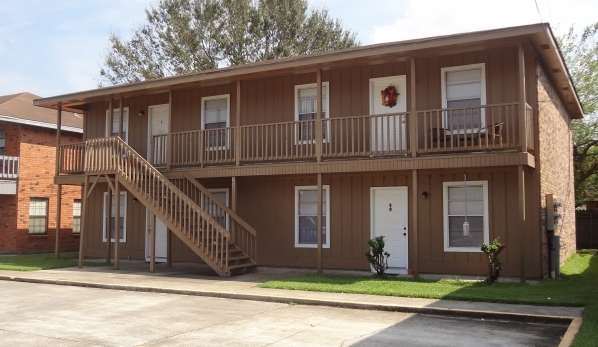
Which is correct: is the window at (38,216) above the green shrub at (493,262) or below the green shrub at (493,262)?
above

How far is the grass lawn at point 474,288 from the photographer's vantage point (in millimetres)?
10133

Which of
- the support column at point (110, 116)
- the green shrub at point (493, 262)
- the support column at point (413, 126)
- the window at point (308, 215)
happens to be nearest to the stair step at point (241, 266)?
the window at point (308, 215)

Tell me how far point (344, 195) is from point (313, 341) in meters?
8.15

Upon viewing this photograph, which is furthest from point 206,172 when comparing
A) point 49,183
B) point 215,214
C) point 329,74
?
point 49,183

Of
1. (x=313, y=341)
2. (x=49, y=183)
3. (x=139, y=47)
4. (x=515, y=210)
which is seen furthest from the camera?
(x=139, y=47)

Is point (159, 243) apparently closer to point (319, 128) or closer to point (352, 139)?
point (319, 128)

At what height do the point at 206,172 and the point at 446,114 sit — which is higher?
the point at 446,114

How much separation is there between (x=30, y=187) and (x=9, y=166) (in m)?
1.20

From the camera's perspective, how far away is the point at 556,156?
16.7m

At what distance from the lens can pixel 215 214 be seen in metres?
17.1

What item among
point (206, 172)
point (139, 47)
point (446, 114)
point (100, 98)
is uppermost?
point (139, 47)

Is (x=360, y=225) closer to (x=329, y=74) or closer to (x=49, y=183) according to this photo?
(x=329, y=74)

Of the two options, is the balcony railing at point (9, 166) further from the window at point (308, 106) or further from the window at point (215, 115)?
the window at point (308, 106)

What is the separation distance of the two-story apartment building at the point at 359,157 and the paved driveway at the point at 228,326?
12.9ft
